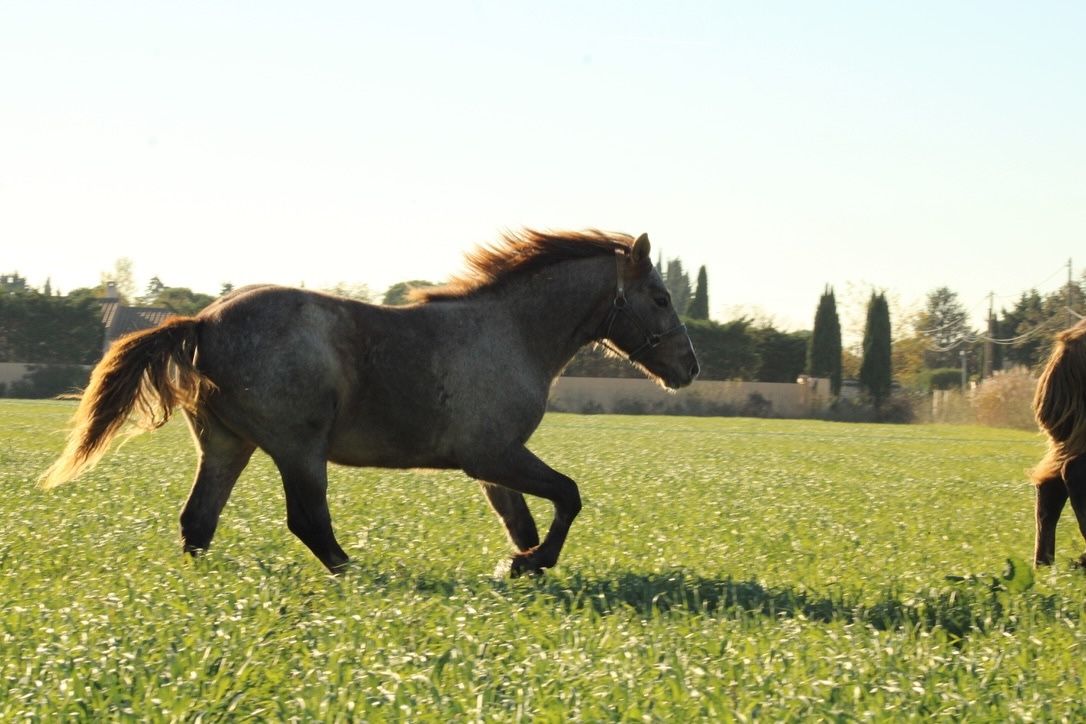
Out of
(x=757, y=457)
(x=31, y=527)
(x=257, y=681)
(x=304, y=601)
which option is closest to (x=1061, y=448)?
(x=304, y=601)

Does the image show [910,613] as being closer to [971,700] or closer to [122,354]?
[971,700]

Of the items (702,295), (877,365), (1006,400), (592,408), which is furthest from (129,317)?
(702,295)

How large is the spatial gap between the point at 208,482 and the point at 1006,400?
189 ft

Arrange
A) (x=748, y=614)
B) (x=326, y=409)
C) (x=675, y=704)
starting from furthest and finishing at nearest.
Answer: (x=326, y=409) < (x=748, y=614) < (x=675, y=704)

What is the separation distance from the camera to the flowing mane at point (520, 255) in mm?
9930

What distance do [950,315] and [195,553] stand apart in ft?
452

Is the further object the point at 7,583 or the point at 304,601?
the point at 7,583

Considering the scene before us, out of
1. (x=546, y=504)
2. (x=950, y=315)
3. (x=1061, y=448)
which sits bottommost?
(x=546, y=504)

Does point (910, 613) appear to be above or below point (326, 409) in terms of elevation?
below

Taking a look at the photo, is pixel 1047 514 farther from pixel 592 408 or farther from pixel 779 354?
pixel 779 354

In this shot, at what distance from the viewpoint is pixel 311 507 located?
8.71 meters

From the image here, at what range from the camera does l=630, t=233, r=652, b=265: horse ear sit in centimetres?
1006

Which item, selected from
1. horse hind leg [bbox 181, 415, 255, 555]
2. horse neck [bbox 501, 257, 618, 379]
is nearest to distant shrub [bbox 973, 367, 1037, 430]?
horse neck [bbox 501, 257, 618, 379]

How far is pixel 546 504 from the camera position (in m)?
16.5
